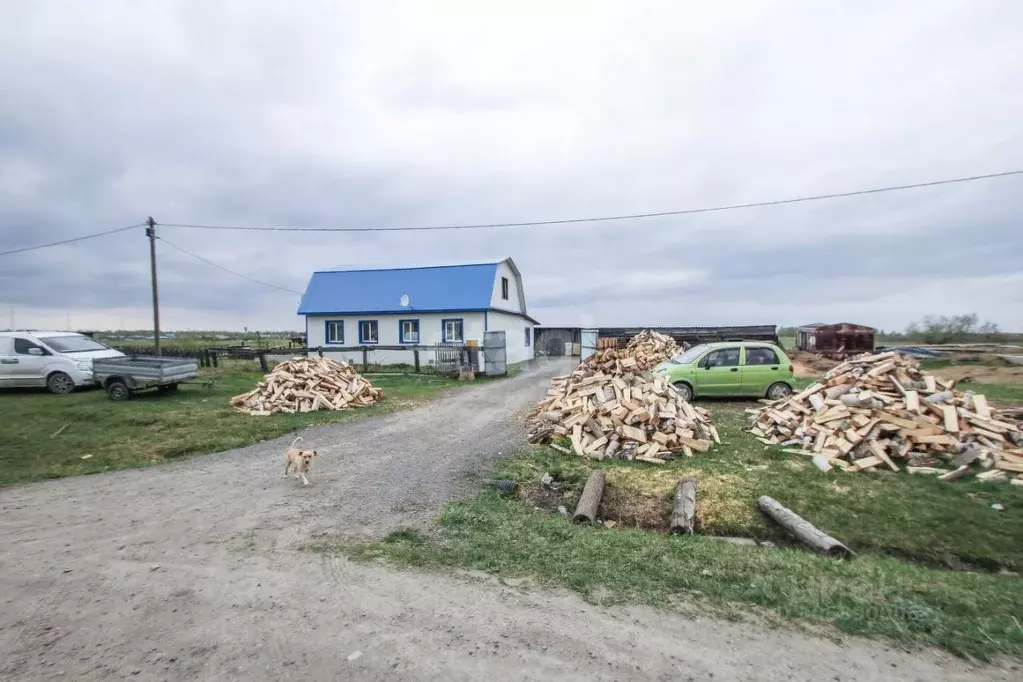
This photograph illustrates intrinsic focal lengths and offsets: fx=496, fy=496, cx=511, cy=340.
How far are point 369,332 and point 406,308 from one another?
298 cm

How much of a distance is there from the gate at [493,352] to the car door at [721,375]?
32.6 feet

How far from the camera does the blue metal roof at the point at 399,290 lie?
27.9 m

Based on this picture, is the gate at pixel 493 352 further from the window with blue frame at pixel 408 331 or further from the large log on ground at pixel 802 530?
the large log on ground at pixel 802 530

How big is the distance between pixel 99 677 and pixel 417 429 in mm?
8195

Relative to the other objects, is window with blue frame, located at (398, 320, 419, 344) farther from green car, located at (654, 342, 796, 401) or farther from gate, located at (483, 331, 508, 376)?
green car, located at (654, 342, 796, 401)

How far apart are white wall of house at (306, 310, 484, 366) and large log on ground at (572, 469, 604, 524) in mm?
19755

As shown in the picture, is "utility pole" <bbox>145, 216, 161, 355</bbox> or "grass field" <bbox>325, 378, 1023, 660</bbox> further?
"utility pole" <bbox>145, 216, 161, 355</bbox>

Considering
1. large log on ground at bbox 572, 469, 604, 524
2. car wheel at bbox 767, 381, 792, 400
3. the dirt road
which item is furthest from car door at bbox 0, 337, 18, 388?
car wheel at bbox 767, 381, 792, 400

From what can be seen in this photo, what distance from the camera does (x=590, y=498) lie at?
644 cm

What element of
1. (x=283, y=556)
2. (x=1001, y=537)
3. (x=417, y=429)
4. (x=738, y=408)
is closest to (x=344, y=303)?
(x=417, y=429)

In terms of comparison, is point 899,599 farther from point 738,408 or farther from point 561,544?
point 738,408

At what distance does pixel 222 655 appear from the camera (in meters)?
3.18

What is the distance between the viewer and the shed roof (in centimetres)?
2791

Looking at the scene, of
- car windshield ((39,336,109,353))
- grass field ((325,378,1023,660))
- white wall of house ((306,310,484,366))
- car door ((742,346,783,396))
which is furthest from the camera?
white wall of house ((306,310,484,366))
